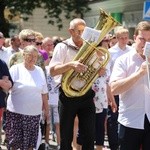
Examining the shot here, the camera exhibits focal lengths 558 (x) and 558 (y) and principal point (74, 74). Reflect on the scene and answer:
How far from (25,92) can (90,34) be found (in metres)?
1.40

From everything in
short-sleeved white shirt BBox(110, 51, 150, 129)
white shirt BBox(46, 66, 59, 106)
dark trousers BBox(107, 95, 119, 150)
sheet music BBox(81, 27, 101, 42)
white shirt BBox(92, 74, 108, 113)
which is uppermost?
sheet music BBox(81, 27, 101, 42)

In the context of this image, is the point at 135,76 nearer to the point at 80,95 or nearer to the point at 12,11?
the point at 80,95

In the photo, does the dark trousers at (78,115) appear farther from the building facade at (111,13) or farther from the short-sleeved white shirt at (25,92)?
the building facade at (111,13)

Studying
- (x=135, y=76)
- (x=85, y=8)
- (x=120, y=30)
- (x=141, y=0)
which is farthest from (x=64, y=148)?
(x=85, y=8)

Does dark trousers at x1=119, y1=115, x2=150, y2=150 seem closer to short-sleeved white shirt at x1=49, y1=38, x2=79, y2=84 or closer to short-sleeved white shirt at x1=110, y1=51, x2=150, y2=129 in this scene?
short-sleeved white shirt at x1=110, y1=51, x2=150, y2=129

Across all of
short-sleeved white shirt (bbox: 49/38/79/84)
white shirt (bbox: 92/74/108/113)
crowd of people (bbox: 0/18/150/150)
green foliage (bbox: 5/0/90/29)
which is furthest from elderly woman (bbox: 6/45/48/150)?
green foliage (bbox: 5/0/90/29)

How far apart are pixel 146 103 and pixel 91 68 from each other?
1363 mm

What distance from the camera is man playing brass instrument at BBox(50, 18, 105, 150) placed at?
667 centimetres

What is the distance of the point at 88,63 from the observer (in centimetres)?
647

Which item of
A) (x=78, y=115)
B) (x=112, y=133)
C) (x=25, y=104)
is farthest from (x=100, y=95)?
(x=25, y=104)

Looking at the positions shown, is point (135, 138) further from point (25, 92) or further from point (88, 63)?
point (25, 92)

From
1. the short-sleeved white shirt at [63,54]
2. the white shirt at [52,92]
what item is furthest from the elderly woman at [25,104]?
the white shirt at [52,92]

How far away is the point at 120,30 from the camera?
30.7 feet

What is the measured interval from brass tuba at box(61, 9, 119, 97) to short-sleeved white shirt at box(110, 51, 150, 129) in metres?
1.02
